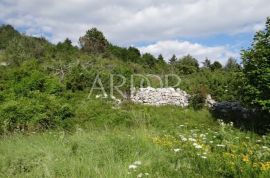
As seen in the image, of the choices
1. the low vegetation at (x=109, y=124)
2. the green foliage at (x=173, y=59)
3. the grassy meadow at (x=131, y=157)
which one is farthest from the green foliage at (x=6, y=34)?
the grassy meadow at (x=131, y=157)

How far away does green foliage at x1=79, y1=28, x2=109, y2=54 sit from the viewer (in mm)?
29422

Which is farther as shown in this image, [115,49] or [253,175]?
[115,49]

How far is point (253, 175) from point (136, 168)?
4.99 ft

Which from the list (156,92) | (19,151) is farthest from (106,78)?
(19,151)

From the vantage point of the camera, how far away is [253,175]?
16.1 feet

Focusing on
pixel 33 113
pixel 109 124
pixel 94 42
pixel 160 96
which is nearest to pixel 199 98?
pixel 160 96

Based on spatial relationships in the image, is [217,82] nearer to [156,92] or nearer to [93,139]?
[156,92]

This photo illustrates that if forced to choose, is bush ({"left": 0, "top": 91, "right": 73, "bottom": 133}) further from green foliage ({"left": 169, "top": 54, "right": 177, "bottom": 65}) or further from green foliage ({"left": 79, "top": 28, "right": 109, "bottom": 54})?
green foliage ({"left": 169, "top": 54, "right": 177, "bottom": 65})

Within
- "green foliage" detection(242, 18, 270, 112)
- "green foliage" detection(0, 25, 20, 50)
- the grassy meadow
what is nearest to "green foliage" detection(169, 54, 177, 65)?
"green foliage" detection(0, 25, 20, 50)

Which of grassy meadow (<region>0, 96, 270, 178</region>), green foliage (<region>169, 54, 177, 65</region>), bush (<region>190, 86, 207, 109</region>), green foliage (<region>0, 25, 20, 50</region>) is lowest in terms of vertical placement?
grassy meadow (<region>0, 96, 270, 178</region>)

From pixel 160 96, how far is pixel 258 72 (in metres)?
6.44

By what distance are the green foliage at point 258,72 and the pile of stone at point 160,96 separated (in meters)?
5.13

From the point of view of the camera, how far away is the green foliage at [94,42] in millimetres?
29422

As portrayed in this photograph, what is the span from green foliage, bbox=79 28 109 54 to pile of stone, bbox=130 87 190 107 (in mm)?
10704
